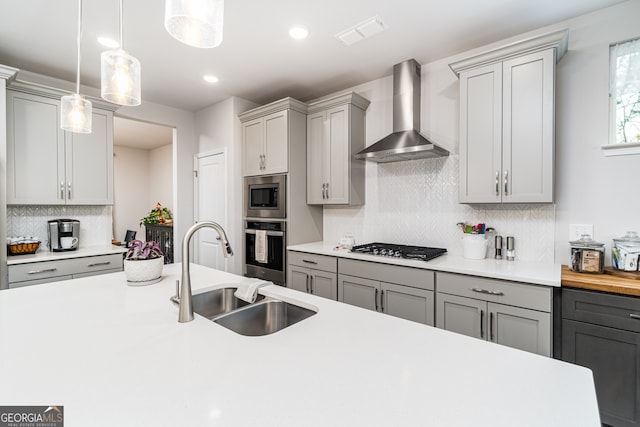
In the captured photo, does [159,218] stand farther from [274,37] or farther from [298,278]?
[274,37]

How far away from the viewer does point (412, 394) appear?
741 millimetres

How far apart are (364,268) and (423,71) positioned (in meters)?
1.93

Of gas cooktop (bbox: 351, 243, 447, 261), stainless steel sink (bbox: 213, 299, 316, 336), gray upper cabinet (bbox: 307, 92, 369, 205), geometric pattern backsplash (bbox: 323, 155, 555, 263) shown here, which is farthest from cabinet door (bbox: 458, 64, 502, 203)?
stainless steel sink (bbox: 213, 299, 316, 336)

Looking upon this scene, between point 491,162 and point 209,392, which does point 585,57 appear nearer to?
point 491,162

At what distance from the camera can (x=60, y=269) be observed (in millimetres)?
2791

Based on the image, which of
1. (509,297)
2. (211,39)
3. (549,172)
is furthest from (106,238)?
(549,172)

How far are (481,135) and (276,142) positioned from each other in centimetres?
200

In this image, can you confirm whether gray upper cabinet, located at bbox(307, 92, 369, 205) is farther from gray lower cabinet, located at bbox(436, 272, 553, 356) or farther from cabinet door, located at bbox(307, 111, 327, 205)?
gray lower cabinet, located at bbox(436, 272, 553, 356)

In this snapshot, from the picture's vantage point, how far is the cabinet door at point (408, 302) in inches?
88.4

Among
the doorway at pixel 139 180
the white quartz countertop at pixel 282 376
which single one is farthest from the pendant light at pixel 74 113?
the doorway at pixel 139 180

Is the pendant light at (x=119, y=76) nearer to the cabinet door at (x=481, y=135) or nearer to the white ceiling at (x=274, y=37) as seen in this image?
the white ceiling at (x=274, y=37)

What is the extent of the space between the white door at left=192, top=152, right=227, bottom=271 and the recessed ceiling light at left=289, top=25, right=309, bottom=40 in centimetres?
187

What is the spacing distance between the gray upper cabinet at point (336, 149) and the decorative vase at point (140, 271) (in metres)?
1.94

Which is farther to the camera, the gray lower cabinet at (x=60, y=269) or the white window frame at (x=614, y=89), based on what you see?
the gray lower cabinet at (x=60, y=269)
